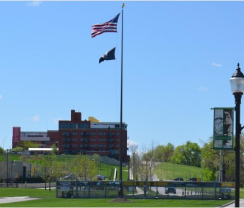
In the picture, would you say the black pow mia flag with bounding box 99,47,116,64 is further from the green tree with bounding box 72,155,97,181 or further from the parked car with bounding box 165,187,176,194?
the green tree with bounding box 72,155,97,181

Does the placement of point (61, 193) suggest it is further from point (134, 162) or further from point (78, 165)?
point (134, 162)

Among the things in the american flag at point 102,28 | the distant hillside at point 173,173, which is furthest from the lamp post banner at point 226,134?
the distant hillside at point 173,173

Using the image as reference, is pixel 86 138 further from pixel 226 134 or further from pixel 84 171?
pixel 226 134

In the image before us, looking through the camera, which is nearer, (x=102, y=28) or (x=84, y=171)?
(x=102, y=28)

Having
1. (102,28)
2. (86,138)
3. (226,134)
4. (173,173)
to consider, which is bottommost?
(173,173)

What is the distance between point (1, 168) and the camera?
11575 centimetres

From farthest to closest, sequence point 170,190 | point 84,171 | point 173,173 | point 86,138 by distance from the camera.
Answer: point 86,138 < point 173,173 < point 84,171 < point 170,190

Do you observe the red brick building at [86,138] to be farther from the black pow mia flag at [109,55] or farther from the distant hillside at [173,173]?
the black pow mia flag at [109,55]

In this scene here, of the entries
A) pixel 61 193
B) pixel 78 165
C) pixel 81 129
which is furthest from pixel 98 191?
pixel 81 129

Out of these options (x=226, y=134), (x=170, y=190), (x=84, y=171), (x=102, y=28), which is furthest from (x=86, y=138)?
(x=226, y=134)

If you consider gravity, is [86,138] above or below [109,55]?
below

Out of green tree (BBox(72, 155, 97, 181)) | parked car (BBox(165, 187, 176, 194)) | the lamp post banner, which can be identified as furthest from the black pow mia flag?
green tree (BBox(72, 155, 97, 181))

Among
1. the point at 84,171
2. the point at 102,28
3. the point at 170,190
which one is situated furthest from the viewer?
the point at 84,171

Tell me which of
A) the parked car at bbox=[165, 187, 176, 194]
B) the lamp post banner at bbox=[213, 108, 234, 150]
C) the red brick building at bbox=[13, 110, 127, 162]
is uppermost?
the red brick building at bbox=[13, 110, 127, 162]
